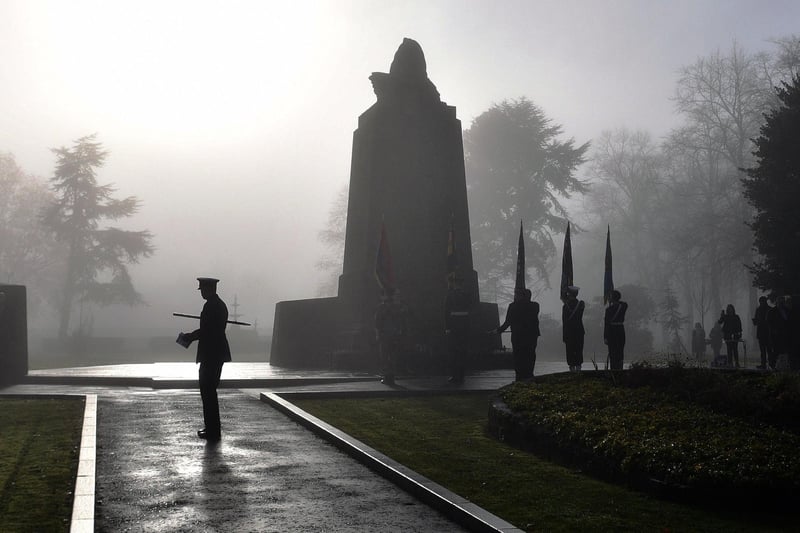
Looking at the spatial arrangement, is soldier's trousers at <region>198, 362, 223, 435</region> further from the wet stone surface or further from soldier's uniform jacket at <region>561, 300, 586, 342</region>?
soldier's uniform jacket at <region>561, 300, 586, 342</region>

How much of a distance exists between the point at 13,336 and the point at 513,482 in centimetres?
1318

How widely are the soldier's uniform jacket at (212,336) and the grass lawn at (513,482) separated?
180cm

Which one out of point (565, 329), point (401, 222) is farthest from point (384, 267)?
point (565, 329)

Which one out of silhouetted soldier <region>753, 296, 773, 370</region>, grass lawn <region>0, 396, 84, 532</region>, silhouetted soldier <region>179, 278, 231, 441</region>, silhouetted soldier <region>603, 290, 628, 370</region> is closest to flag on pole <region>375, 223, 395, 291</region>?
silhouetted soldier <region>603, 290, 628, 370</region>

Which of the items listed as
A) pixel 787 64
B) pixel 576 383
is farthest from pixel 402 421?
pixel 787 64

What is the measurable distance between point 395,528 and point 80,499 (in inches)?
93.6

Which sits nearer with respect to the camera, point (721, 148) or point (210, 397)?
point (210, 397)

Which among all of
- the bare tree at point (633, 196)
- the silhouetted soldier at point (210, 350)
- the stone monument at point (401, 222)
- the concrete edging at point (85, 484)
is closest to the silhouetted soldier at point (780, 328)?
the stone monument at point (401, 222)

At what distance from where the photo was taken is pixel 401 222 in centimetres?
2267

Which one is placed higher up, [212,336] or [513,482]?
[212,336]

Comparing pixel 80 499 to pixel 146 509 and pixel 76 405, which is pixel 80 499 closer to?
pixel 146 509

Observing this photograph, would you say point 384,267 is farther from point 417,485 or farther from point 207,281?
point 417,485

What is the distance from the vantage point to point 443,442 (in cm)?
965

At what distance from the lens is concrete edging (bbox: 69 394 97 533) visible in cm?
571
